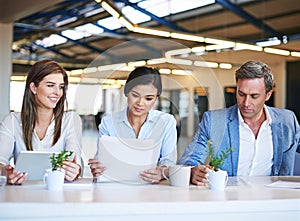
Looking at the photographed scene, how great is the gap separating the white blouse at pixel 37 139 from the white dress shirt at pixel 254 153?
743mm

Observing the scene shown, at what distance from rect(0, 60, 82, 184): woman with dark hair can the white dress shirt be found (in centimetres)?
74

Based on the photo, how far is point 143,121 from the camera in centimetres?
201

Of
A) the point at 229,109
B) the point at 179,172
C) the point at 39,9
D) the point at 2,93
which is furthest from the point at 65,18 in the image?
the point at 179,172

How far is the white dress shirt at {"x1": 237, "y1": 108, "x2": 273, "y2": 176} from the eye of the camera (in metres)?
2.39

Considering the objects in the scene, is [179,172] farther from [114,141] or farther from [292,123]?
[292,123]

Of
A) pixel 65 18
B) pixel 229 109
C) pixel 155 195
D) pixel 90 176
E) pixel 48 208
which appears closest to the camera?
pixel 48 208

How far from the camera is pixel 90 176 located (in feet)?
6.95

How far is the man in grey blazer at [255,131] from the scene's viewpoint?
2352 millimetres

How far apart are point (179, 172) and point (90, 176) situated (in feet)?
1.33

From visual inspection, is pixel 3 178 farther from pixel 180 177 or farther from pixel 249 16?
pixel 249 16

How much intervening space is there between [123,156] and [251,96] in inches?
28.6

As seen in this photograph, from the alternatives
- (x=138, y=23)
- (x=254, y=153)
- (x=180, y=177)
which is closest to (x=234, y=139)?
(x=254, y=153)

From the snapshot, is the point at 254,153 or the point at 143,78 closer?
the point at 143,78

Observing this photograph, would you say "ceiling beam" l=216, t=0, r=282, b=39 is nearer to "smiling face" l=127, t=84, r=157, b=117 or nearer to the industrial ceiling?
the industrial ceiling
